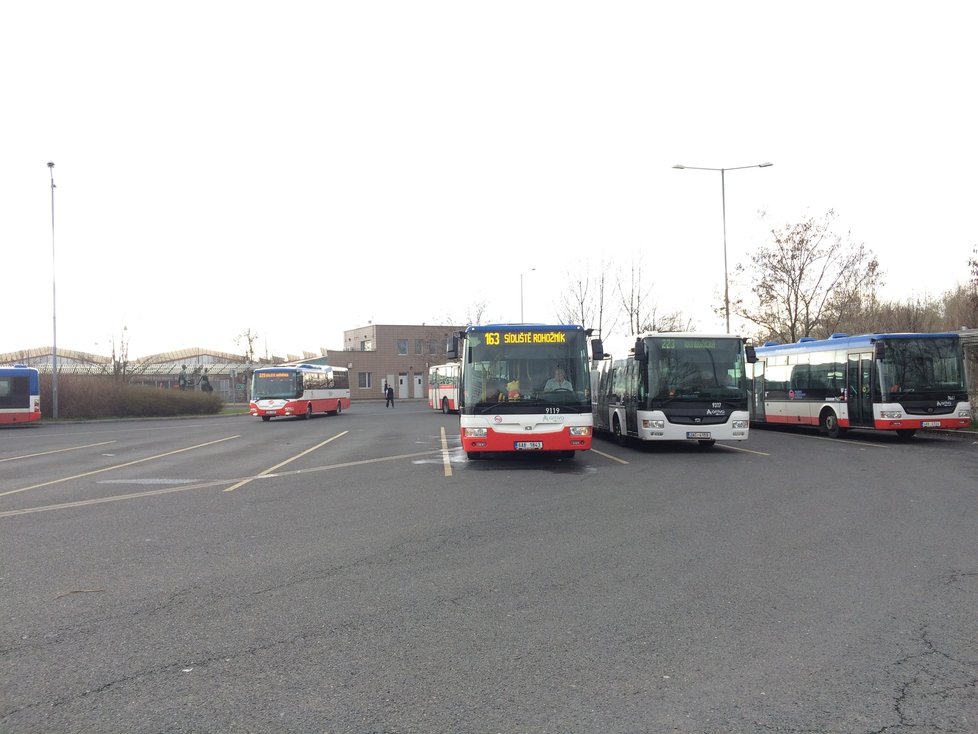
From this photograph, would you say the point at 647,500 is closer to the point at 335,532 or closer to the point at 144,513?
the point at 335,532

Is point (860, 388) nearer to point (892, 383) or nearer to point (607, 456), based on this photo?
point (892, 383)

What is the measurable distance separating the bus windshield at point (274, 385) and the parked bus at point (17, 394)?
992 cm

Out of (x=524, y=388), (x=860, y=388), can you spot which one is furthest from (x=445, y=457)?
(x=860, y=388)

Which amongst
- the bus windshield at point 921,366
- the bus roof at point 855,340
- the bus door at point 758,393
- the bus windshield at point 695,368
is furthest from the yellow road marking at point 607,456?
the bus door at point 758,393

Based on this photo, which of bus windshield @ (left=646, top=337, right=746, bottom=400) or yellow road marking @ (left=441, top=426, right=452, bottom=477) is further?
bus windshield @ (left=646, top=337, right=746, bottom=400)

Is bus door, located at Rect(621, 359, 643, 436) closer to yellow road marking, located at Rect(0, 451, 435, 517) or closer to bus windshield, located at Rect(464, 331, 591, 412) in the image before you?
bus windshield, located at Rect(464, 331, 591, 412)

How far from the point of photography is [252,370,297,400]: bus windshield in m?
39.2

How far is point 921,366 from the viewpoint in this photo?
66.8 ft

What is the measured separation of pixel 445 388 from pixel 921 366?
93.2ft

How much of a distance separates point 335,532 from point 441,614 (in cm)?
349

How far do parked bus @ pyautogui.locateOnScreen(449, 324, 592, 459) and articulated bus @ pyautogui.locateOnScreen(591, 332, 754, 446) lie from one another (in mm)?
2996

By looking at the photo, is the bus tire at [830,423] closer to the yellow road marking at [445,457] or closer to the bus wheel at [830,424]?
the bus wheel at [830,424]

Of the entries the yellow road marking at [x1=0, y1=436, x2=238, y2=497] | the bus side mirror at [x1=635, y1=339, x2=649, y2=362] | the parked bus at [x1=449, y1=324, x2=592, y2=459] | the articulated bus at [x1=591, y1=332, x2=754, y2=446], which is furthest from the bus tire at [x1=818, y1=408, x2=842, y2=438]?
the yellow road marking at [x1=0, y1=436, x2=238, y2=497]

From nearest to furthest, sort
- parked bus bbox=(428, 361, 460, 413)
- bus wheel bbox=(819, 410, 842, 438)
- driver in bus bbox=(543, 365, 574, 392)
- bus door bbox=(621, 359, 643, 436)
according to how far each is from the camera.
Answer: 1. driver in bus bbox=(543, 365, 574, 392)
2. bus door bbox=(621, 359, 643, 436)
3. bus wheel bbox=(819, 410, 842, 438)
4. parked bus bbox=(428, 361, 460, 413)
